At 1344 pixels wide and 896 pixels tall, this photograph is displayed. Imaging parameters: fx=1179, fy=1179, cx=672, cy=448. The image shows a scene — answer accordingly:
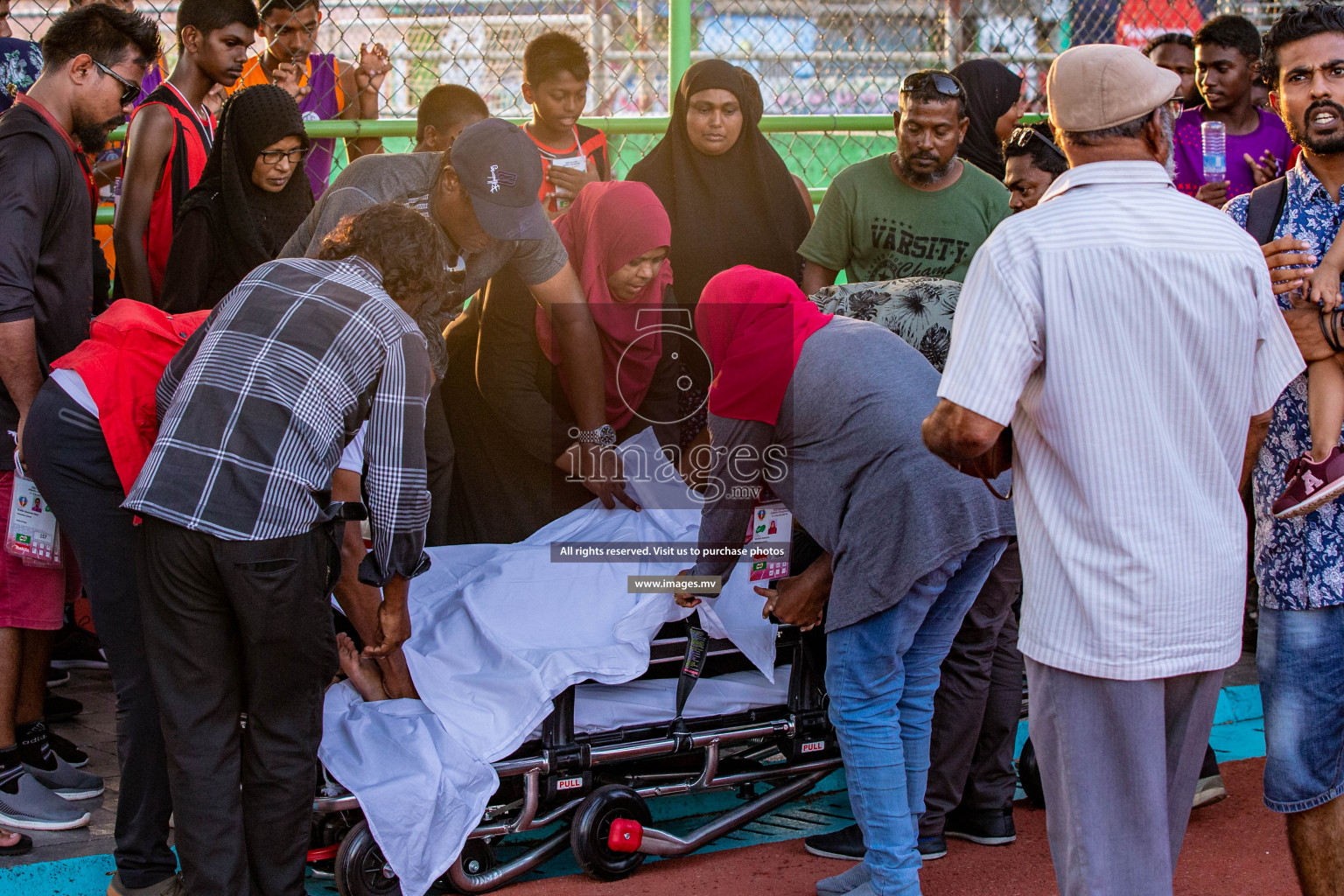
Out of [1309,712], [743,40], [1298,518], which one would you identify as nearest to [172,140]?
[1298,518]

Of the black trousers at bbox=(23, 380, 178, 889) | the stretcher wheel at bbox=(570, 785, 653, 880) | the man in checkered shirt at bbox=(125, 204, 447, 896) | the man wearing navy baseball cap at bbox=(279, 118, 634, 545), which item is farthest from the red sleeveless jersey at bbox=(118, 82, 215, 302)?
the stretcher wheel at bbox=(570, 785, 653, 880)

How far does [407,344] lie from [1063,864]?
1.66 metres

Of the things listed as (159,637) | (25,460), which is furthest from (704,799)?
(25,460)

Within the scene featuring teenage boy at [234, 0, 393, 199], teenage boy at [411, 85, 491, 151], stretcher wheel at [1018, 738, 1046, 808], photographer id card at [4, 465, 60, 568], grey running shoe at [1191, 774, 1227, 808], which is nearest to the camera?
photographer id card at [4, 465, 60, 568]

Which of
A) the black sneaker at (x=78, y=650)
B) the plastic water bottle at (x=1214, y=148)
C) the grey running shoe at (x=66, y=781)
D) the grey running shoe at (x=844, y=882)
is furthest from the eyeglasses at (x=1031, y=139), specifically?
the black sneaker at (x=78, y=650)

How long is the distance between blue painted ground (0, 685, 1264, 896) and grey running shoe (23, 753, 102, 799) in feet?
1.12

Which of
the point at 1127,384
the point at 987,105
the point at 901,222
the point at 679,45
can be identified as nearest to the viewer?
the point at 1127,384

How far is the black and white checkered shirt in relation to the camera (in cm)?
238

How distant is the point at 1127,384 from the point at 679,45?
9.08 feet

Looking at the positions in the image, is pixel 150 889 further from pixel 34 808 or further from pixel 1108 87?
pixel 1108 87

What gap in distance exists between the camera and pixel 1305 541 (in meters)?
2.50

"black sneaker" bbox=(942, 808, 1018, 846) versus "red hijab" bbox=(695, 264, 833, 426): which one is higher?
"red hijab" bbox=(695, 264, 833, 426)

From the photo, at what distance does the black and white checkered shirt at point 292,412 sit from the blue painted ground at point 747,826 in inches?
40.9

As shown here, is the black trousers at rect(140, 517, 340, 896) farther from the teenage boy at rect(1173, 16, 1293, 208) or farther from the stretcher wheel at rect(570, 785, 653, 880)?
the teenage boy at rect(1173, 16, 1293, 208)
